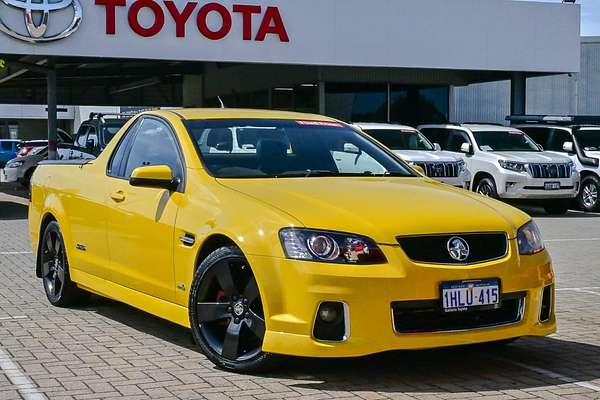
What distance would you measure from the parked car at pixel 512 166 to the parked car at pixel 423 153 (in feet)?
1.69

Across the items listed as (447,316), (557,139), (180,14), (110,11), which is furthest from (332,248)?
(557,139)

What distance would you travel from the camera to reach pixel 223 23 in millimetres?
21422

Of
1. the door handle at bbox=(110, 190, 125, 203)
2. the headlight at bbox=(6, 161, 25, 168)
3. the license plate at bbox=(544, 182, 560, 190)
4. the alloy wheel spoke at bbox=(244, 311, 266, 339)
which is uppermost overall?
the door handle at bbox=(110, 190, 125, 203)

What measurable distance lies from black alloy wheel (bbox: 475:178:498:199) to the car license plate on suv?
14270 millimetres

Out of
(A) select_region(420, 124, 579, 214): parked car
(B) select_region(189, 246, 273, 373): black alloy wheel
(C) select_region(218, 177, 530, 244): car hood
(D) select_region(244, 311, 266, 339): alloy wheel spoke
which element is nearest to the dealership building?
(A) select_region(420, 124, 579, 214): parked car

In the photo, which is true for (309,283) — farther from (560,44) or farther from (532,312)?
(560,44)

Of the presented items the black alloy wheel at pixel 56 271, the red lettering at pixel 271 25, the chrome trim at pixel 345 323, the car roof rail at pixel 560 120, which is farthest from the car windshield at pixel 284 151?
the car roof rail at pixel 560 120

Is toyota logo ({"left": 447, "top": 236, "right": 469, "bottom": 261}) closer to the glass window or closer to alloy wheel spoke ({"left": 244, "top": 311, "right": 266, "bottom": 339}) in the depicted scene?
alloy wheel spoke ({"left": 244, "top": 311, "right": 266, "bottom": 339})

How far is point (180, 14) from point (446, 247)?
16363 millimetres

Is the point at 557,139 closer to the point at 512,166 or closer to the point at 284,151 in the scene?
the point at 512,166

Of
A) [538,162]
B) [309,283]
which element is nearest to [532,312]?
[309,283]

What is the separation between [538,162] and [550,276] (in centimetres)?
1386

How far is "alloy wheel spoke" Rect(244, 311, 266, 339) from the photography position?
5512 mm

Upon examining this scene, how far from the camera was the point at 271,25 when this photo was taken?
21875mm
